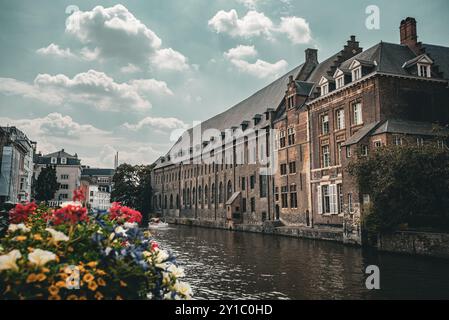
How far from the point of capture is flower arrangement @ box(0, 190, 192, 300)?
3301 mm

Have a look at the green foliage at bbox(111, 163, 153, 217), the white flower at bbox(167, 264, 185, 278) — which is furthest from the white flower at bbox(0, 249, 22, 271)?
the green foliage at bbox(111, 163, 153, 217)

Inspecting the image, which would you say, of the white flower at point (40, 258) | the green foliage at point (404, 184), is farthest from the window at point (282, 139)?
the white flower at point (40, 258)

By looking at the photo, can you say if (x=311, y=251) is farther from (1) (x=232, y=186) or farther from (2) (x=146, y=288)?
(1) (x=232, y=186)

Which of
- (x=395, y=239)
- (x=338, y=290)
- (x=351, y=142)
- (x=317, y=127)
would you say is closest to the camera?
(x=338, y=290)

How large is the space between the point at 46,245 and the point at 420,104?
31774 mm

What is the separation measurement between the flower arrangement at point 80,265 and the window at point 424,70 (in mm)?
31305

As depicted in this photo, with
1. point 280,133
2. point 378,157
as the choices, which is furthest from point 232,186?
point 378,157

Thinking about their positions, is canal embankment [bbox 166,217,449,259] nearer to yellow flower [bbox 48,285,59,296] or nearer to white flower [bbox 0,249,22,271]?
yellow flower [bbox 48,285,59,296]

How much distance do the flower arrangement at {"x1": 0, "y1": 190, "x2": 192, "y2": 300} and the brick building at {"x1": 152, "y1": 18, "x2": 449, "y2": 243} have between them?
76.3ft

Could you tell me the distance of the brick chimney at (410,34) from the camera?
1293 inches

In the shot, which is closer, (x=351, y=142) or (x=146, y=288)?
(x=146, y=288)

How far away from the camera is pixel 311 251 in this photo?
22828 mm

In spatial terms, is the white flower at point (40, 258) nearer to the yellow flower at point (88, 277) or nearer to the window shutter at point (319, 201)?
the yellow flower at point (88, 277)

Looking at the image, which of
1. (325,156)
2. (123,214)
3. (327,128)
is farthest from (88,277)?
(327,128)
